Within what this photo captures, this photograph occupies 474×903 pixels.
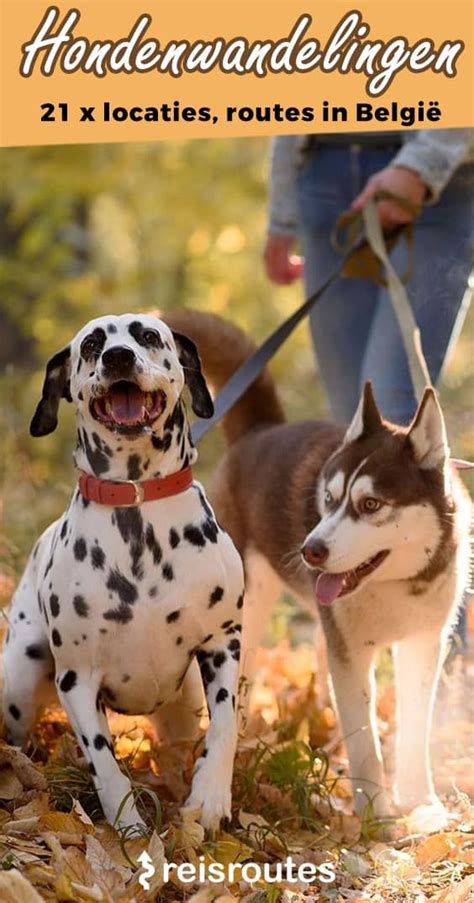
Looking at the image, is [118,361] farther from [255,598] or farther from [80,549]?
[255,598]

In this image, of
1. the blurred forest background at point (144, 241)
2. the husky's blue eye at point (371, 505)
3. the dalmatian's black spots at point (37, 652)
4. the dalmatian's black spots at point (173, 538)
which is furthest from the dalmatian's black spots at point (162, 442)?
the blurred forest background at point (144, 241)

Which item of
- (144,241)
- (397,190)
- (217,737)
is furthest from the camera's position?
(144,241)

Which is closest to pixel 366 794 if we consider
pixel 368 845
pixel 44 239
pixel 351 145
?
pixel 368 845

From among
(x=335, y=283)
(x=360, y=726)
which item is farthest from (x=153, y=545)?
(x=335, y=283)

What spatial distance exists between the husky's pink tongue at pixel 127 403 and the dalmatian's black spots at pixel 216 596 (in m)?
0.52

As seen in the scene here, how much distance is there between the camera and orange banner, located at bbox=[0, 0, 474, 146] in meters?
3.54

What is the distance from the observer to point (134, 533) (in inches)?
134

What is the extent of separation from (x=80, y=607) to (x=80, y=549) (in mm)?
149

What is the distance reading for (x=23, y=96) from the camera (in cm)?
356

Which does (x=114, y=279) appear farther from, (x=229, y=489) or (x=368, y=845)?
(x=368, y=845)

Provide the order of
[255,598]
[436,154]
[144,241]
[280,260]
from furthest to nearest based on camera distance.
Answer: [144,241], [280,260], [255,598], [436,154]

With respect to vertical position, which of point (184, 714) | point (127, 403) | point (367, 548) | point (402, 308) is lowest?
point (184, 714)

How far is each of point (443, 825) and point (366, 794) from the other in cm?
24

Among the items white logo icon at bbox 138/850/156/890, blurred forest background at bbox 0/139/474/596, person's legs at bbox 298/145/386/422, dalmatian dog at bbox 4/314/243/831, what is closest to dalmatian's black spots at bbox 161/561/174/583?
dalmatian dog at bbox 4/314/243/831
